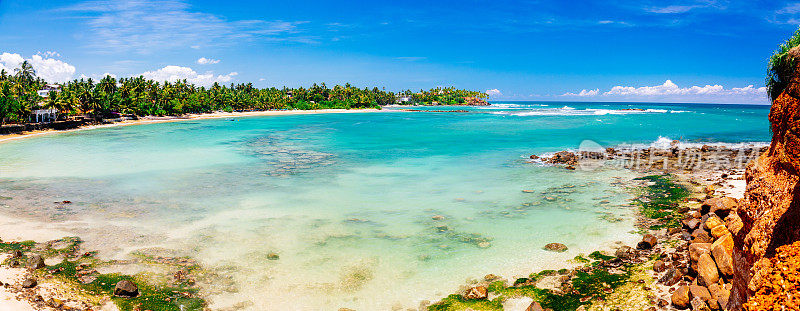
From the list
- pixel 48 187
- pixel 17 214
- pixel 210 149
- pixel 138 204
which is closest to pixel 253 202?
pixel 138 204

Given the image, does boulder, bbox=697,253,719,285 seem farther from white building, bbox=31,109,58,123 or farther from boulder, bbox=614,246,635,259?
white building, bbox=31,109,58,123

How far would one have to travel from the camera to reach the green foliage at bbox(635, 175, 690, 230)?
15.6m

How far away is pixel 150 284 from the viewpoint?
10.9 m

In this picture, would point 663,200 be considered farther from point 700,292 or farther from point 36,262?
point 36,262

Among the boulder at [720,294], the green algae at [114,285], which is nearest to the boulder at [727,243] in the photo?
the boulder at [720,294]

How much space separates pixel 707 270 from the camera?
28.1 ft

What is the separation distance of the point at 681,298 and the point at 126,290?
41.0 ft

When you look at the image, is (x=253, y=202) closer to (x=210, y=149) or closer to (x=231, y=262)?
(x=231, y=262)

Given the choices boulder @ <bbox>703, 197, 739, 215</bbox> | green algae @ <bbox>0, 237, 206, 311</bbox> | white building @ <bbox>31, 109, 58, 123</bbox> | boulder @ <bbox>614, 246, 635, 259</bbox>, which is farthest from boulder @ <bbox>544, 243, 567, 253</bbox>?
white building @ <bbox>31, 109, 58, 123</bbox>

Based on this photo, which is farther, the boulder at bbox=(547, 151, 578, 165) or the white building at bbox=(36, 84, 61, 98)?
the white building at bbox=(36, 84, 61, 98)

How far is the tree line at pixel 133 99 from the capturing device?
69250mm

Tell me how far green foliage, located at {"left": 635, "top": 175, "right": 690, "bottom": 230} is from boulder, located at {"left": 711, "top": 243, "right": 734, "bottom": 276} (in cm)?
635

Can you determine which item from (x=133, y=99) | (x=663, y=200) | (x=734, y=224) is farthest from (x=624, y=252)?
(x=133, y=99)

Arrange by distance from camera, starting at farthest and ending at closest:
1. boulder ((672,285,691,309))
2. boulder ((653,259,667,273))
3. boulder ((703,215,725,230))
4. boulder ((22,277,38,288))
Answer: boulder ((703,215,725,230))
boulder ((653,259,667,273))
boulder ((22,277,38,288))
boulder ((672,285,691,309))
